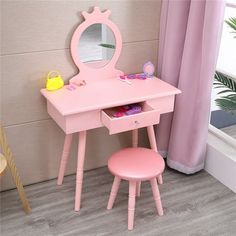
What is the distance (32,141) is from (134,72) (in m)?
0.72

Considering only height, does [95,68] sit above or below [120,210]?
above

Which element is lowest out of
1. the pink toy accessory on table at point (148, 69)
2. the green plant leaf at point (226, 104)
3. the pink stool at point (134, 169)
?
the pink stool at point (134, 169)

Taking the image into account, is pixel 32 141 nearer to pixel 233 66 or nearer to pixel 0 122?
pixel 0 122

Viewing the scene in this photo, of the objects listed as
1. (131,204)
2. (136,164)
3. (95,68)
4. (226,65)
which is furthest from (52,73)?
(226,65)

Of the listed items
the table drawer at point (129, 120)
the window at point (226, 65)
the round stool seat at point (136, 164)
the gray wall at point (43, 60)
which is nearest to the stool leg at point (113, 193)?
the round stool seat at point (136, 164)

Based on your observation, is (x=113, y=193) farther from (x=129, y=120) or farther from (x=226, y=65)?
(x=226, y=65)

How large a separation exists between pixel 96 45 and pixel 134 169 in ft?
2.30

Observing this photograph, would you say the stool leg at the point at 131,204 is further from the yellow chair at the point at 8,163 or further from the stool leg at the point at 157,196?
the yellow chair at the point at 8,163

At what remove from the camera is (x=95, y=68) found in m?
2.07

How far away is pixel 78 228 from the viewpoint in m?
1.89

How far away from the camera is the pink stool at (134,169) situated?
1794 millimetres

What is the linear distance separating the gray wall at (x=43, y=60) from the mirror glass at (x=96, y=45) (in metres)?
0.07

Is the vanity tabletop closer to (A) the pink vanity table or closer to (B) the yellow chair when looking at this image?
(A) the pink vanity table

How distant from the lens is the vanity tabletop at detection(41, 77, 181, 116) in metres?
1.78
